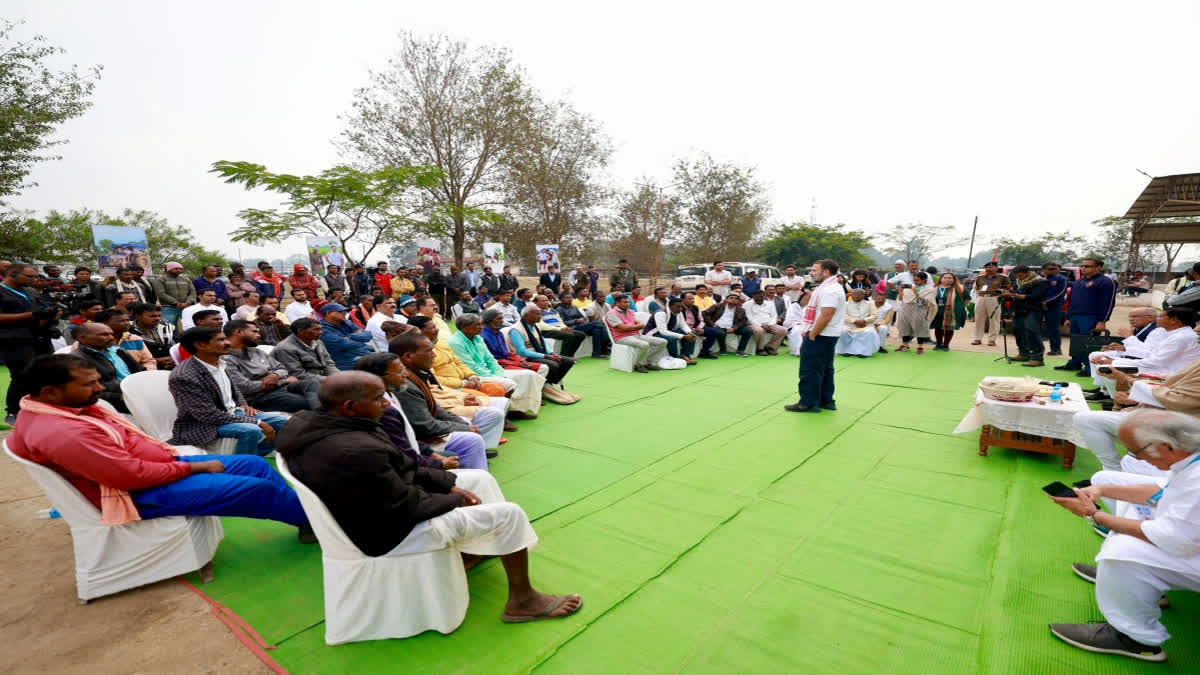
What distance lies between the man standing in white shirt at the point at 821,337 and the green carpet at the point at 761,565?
776 millimetres

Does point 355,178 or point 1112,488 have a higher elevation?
point 355,178

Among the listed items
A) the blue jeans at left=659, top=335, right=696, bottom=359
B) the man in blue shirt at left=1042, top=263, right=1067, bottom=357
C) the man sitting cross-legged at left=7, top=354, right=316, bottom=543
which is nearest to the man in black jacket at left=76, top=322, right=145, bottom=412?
the man sitting cross-legged at left=7, top=354, right=316, bottom=543

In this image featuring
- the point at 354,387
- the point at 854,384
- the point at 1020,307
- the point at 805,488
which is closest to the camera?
the point at 354,387

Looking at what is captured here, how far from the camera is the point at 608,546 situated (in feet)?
9.82

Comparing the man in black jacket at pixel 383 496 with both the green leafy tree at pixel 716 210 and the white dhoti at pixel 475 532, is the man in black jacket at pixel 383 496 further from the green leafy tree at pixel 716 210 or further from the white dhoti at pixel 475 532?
the green leafy tree at pixel 716 210

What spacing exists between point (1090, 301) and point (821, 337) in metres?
4.86

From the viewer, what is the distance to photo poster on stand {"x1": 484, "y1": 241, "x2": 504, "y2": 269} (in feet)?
48.1

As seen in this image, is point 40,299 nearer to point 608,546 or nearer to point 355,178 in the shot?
point 608,546

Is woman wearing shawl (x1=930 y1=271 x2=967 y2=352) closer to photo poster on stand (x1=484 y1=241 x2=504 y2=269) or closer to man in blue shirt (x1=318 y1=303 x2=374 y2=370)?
man in blue shirt (x1=318 y1=303 x2=374 y2=370)

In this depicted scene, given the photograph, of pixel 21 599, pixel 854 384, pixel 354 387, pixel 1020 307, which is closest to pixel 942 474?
pixel 854 384

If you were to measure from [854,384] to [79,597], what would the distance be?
7.46 meters

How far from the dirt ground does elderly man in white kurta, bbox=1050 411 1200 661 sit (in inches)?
131

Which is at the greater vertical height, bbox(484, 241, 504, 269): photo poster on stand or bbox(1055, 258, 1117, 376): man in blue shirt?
bbox(484, 241, 504, 269): photo poster on stand

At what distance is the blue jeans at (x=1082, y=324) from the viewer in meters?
7.40
